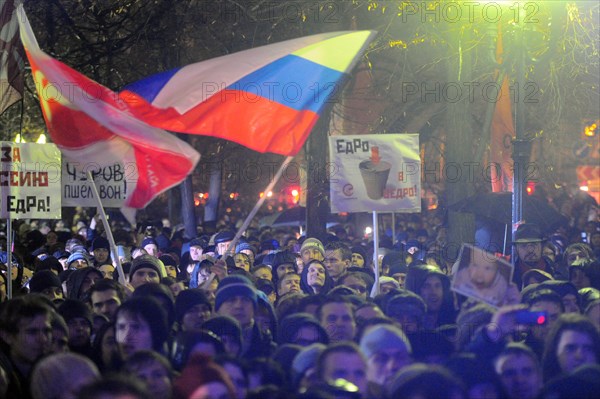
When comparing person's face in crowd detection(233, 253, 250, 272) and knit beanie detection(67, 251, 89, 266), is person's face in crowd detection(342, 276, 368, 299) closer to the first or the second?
person's face in crowd detection(233, 253, 250, 272)

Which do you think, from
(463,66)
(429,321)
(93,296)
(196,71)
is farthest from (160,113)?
(463,66)

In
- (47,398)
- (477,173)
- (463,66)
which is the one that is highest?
(463,66)

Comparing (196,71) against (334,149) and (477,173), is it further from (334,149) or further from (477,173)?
(477,173)

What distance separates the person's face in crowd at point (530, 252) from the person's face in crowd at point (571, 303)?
8.76 feet

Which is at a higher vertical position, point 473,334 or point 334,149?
point 334,149

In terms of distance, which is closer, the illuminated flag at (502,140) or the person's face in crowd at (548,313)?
the person's face in crowd at (548,313)

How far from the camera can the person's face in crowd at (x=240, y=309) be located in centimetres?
788

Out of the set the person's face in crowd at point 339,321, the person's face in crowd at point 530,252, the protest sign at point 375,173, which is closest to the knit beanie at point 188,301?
the person's face in crowd at point 339,321

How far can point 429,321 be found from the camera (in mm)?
8477

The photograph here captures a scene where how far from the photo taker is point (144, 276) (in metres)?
10.2

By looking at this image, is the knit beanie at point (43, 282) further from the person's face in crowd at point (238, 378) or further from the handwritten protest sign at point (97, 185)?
the person's face in crowd at point (238, 378)

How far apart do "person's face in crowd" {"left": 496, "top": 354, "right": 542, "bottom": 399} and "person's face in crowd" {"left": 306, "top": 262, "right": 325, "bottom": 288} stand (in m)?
4.43

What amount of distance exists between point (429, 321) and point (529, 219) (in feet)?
27.9

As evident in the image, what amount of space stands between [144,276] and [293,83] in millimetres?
2349
